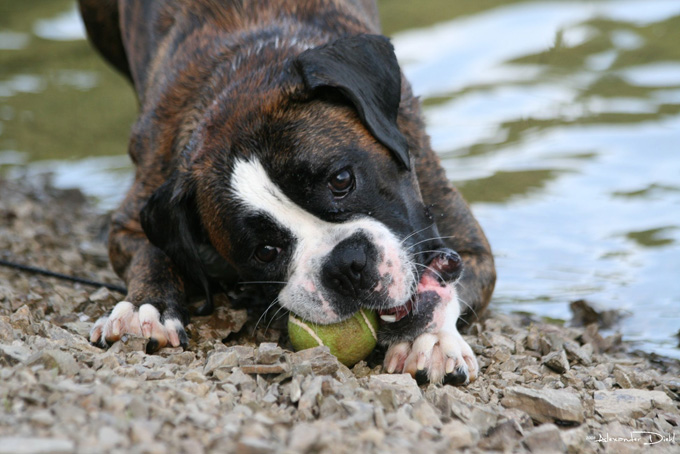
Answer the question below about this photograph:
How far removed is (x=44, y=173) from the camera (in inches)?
311

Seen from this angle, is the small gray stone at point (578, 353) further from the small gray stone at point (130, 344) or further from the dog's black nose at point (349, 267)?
the small gray stone at point (130, 344)

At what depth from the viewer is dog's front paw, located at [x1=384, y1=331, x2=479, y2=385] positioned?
352cm

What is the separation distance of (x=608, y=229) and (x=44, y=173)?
4757mm

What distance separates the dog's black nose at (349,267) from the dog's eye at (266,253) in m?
0.26

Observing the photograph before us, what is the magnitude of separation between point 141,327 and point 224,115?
950mm

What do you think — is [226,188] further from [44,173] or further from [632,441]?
[44,173]

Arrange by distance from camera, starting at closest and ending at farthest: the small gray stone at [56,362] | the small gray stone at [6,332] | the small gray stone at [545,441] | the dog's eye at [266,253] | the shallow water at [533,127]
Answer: the small gray stone at [545,441] → the small gray stone at [56,362] → the small gray stone at [6,332] → the dog's eye at [266,253] → the shallow water at [533,127]

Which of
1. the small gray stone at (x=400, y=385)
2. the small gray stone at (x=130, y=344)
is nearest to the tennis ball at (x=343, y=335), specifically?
the small gray stone at (x=400, y=385)

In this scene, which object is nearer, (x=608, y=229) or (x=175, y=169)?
(x=175, y=169)

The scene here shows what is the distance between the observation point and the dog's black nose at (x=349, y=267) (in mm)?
3480

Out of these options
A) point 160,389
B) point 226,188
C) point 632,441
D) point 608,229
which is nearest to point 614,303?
point 608,229

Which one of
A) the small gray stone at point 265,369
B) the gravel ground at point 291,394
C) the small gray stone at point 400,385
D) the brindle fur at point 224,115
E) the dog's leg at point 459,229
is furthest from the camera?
the dog's leg at point 459,229

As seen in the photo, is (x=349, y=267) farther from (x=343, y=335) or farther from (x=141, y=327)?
(x=141, y=327)

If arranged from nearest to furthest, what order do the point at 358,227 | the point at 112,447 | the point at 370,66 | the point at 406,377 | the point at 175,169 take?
the point at 112,447, the point at 406,377, the point at 358,227, the point at 370,66, the point at 175,169
